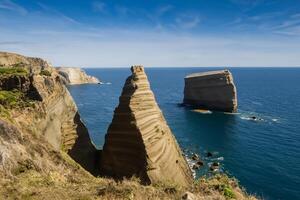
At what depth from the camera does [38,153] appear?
26.7 meters

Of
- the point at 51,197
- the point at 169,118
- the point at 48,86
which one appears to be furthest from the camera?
the point at 169,118

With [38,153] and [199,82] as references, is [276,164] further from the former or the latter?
[199,82]

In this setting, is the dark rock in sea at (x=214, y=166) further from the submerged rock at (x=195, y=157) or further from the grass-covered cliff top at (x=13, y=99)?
the grass-covered cliff top at (x=13, y=99)

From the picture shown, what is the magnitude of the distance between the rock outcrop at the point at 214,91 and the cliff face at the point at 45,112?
8268 centimetres

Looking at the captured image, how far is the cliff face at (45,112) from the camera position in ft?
107

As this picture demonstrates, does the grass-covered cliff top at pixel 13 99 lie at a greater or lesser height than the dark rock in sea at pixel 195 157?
greater

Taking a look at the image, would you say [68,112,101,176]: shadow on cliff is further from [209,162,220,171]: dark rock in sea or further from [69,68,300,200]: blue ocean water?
[209,162,220,171]: dark rock in sea

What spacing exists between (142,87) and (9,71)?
1605 cm

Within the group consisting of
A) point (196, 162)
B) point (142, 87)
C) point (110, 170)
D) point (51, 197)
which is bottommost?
point (196, 162)

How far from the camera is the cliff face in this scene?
32.7 m

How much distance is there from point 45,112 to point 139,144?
36.3 feet

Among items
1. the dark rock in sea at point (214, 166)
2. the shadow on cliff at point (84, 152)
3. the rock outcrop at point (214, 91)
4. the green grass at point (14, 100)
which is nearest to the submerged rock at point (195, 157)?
the dark rock in sea at point (214, 166)

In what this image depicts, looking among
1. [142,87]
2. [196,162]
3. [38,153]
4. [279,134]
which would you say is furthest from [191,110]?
[38,153]

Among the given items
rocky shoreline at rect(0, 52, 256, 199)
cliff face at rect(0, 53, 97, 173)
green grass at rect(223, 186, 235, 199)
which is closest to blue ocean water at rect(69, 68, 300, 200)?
rocky shoreline at rect(0, 52, 256, 199)
